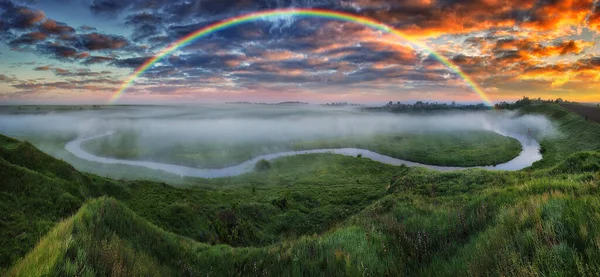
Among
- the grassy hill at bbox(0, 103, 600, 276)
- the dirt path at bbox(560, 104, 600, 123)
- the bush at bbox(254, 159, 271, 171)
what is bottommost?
the bush at bbox(254, 159, 271, 171)

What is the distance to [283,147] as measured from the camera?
11981 cm

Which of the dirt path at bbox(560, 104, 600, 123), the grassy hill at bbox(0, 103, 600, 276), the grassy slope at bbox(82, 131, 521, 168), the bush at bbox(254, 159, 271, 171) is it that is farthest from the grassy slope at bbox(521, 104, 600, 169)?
the bush at bbox(254, 159, 271, 171)

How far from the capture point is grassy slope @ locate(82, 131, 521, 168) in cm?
8775

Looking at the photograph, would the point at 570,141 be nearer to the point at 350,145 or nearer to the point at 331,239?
the point at 350,145

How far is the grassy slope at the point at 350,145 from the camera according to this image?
87.8 m

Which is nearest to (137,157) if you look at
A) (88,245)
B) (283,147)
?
(283,147)

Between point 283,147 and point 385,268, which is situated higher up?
point 385,268

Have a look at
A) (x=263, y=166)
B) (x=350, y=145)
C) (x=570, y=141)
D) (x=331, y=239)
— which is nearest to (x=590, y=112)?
(x=570, y=141)

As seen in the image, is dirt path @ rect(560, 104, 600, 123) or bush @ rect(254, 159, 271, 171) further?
dirt path @ rect(560, 104, 600, 123)

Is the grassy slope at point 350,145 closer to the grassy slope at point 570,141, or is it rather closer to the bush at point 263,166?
the grassy slope at point 570,141

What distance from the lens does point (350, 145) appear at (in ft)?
400

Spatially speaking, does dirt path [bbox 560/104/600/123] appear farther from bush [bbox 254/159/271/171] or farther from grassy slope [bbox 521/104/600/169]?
bush [bbox 254/159/271/171]

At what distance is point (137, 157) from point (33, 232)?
102 m

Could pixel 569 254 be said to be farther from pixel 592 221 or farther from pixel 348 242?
pixel 348 242
